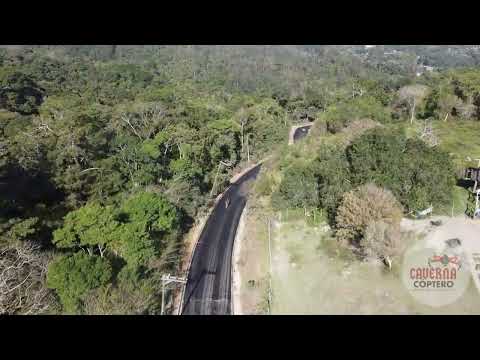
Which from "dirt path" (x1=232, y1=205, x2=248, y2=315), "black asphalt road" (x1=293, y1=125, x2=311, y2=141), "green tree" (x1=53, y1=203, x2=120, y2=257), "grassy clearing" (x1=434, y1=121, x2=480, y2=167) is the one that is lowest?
"dirt path" (x1=232, y1=205, x2=248, y2=315)

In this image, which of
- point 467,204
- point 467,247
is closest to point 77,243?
point 467,247

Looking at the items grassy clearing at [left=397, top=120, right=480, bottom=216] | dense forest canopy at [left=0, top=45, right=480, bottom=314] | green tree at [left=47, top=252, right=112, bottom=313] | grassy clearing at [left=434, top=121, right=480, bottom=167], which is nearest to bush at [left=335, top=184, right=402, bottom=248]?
dense forest canopy at [left=0, top=45, right=480, bottom=314]

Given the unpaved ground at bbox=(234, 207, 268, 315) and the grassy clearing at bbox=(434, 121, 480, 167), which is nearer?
the unpaved ground at bbox=(234, 207, 268, 315)

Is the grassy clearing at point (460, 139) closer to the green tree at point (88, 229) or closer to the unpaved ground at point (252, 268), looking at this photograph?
the unpaved ground at point (252, 268)

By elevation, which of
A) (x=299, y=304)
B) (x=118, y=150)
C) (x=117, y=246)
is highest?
(x=118, y=150)

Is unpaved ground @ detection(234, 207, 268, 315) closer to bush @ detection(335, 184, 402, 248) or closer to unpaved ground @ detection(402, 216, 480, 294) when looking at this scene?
bush @ detection(335, 184, 402, 248)

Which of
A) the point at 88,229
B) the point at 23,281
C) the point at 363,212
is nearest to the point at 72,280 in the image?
the point at 23,281

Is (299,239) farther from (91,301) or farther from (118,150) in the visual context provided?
(118,150)
